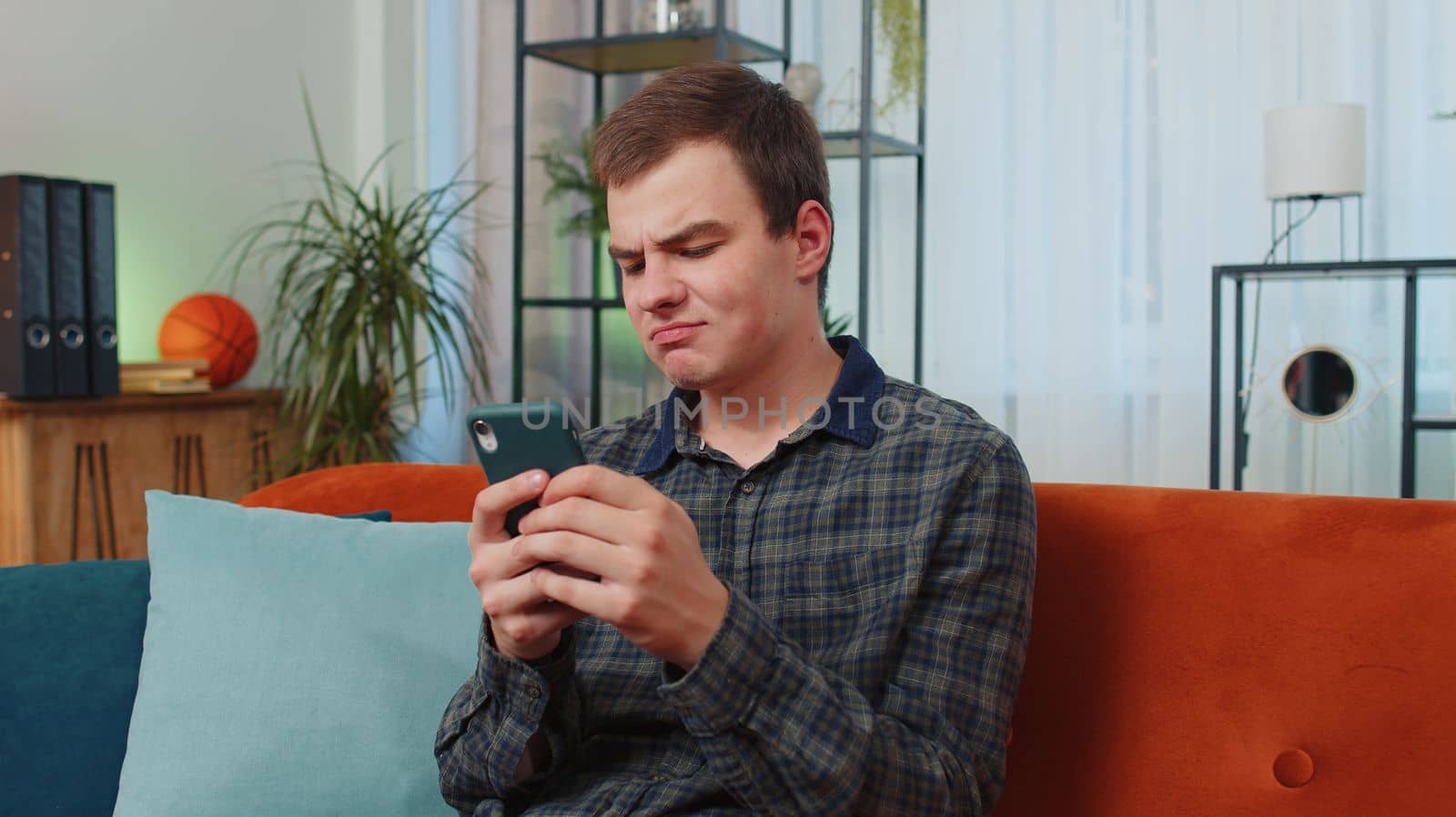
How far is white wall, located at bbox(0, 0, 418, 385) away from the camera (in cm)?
315

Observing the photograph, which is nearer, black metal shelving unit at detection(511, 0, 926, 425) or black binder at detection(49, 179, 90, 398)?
black binder at detection(49, 179, 90, 398)

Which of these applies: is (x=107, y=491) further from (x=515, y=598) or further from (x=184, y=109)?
(x=515, y=598)

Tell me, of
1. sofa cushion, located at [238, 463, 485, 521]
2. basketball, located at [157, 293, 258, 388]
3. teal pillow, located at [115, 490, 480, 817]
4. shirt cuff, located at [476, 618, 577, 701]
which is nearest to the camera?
shirt cuff, located at [476, 618, 577, 701]

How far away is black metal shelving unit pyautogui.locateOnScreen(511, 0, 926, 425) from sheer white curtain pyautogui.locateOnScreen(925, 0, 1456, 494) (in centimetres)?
13

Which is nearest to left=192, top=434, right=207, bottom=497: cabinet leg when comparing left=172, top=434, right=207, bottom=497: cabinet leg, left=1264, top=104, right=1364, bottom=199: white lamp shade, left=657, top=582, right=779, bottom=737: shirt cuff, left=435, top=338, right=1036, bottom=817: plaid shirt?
left=172, top=434, right=207, bottom=497: cabinet leg

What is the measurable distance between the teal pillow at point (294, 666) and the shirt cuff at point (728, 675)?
59 centimetres

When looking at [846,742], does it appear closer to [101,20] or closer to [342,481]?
[342,481]

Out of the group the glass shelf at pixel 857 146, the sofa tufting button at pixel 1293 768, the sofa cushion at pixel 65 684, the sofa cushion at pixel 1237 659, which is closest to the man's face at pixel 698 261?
the sofa cushion at pixel 1237 659

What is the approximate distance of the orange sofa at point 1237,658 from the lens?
114cm

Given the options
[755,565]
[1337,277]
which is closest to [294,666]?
[755,565]

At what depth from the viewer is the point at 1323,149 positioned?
3178 mm

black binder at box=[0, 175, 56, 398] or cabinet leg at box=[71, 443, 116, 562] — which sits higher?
black binder at box=[0, 175, 56, 398]

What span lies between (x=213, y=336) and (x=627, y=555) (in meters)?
2.67

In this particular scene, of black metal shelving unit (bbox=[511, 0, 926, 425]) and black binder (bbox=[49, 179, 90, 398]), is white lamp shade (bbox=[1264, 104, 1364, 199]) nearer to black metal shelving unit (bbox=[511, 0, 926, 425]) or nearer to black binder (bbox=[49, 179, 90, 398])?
black metal shelving unit (bbox=[511, 0, 926, 425])
